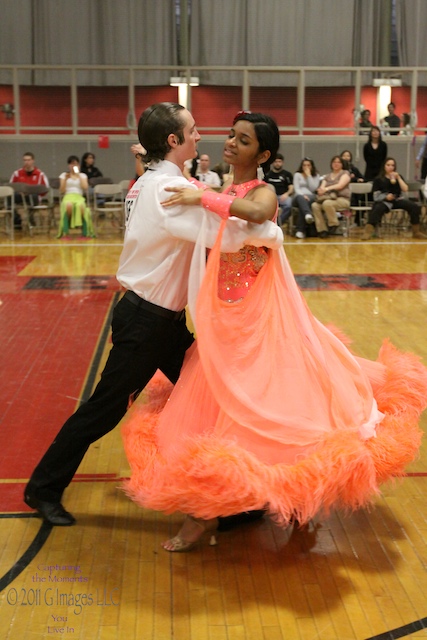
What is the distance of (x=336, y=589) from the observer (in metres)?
2.84

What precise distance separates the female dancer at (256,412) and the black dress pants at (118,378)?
0.12m

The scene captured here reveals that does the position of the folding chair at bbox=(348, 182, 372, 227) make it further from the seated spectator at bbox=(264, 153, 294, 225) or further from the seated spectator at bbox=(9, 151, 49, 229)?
the seated spectator at bbox=(9, 151, 49, 229)

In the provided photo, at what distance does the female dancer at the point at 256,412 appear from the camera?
2752 millimetres

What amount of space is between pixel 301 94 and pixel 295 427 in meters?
12.9

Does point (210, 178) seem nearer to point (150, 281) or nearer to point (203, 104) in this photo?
point (203, 104)

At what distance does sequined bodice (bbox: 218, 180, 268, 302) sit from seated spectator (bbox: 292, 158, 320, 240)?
9043 millimetres

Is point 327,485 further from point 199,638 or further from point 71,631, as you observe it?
point 71,631

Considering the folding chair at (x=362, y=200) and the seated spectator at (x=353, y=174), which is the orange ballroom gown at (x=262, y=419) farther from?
the seated spectator at (x=353, y=174)

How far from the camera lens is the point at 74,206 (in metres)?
12.2

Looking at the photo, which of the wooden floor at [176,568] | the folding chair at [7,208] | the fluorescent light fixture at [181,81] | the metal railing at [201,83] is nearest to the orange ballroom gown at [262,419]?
the wooden floor at [176,568]

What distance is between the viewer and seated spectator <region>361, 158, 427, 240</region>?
1204cm

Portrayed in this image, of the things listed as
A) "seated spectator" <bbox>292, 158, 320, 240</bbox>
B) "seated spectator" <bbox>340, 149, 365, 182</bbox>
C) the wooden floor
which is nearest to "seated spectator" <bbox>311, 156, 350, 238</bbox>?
"seated spectator" <bbox>292, 158, 320, 240</bbox>

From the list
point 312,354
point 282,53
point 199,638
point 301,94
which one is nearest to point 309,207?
point 301,94

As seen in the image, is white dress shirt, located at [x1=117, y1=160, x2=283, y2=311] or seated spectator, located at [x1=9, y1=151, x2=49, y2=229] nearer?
white dress shirt, located at [x1=117, y1=160, x2=283, y2=311]
